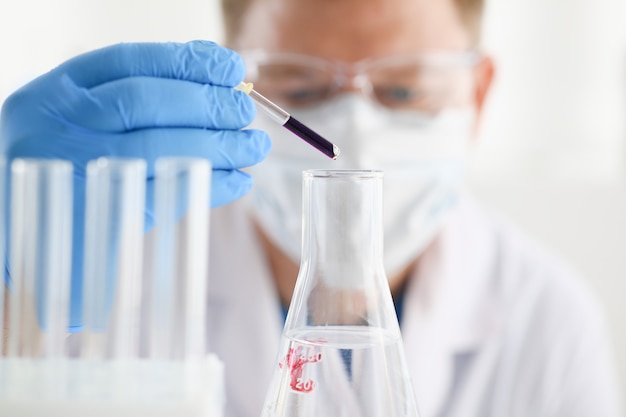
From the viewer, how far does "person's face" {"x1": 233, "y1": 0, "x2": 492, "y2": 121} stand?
4.92ft

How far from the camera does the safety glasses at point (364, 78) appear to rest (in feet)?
4.96

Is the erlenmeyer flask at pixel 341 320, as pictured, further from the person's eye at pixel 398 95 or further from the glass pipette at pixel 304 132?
the person's eye at pixel 398 95

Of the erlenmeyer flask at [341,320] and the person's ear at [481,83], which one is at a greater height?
the person's ear at [481,83]

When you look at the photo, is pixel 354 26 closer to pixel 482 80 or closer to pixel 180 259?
pixel 482 80

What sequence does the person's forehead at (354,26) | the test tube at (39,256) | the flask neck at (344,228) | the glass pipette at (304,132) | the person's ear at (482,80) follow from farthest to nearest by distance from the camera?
the person's ear at (482,80)
the person's forehead at (354,26)
the glass pipette at (304,132)
the flask neck at (344,228)
the test tube at (39,256)

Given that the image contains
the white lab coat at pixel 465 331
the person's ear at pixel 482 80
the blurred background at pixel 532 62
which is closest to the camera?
the white lab coat at pixel 465 331

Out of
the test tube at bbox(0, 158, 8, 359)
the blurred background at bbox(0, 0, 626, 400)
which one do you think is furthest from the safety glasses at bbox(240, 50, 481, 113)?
the blurred background at bbox(0, 0, 626, 400)

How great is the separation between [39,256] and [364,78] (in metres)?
1.06

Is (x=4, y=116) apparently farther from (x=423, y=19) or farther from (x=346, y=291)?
(x=423, y=19)

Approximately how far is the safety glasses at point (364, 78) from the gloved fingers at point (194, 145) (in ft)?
2.24

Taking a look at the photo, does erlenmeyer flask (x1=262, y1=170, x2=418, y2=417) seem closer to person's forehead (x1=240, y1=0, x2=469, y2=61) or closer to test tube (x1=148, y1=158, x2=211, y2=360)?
test tube (x1=148, y1=158, x2=211, y2=360)

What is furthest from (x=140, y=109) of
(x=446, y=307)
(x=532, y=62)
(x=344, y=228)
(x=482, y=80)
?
(x=532, y=62)

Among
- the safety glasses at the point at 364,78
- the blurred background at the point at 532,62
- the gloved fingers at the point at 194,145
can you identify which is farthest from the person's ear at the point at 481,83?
the gloved fingers at the point at 194,145

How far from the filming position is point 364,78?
150 cm
